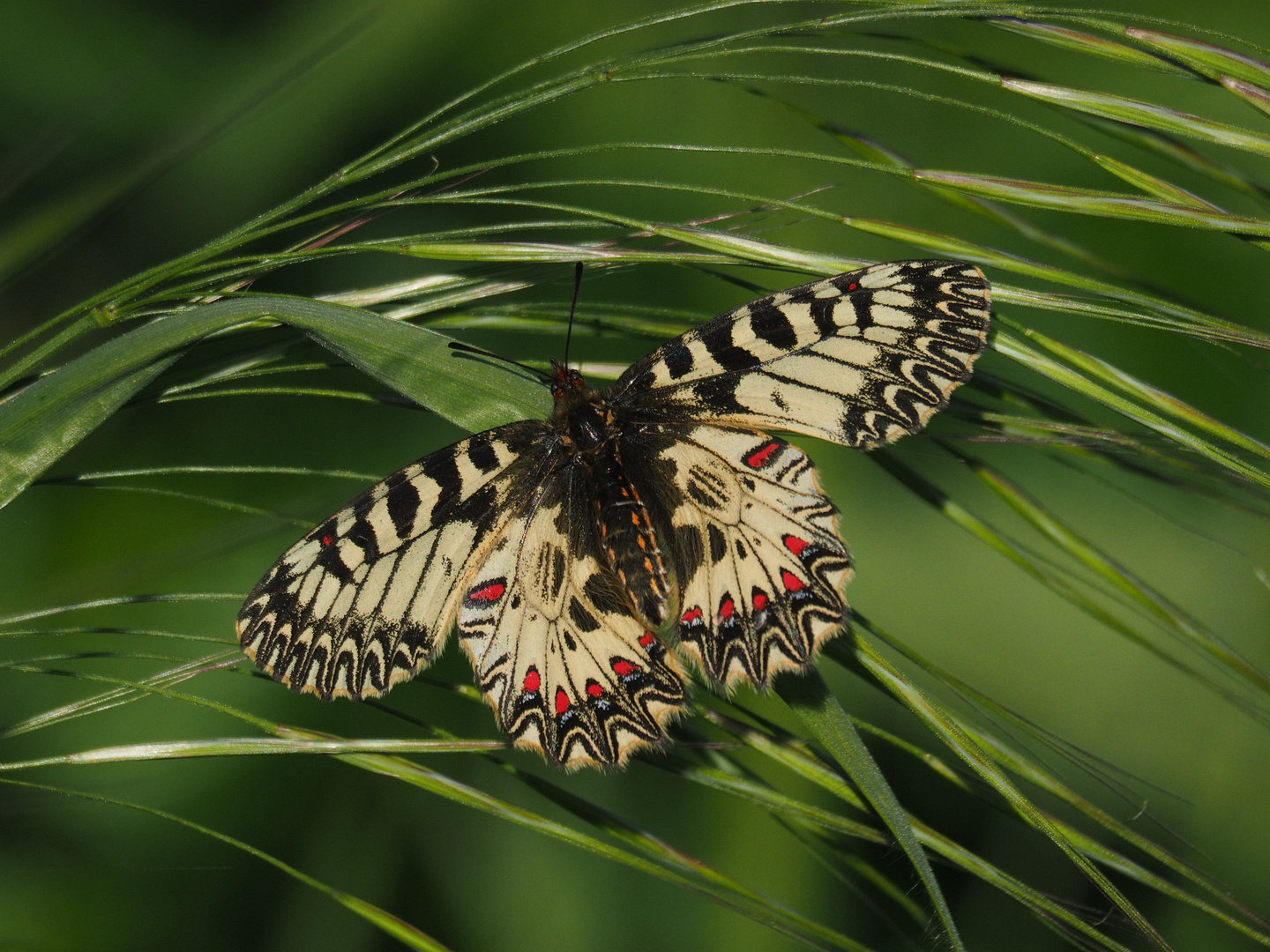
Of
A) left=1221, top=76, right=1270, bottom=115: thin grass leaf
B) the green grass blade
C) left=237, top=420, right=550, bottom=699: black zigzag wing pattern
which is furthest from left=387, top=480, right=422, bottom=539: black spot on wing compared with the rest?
left=1221, top=76, right=1270, bottom=115: thin grass leaf

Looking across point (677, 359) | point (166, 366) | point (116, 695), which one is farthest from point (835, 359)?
point (116, 695)

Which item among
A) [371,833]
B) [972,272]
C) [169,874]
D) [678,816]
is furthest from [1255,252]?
[169,874]

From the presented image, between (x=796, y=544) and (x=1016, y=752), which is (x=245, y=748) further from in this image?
(x=1016, y=752)

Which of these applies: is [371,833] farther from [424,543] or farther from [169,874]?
[424,543]

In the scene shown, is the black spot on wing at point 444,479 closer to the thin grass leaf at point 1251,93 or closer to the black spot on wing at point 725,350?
the black spot on wing at point 725,350

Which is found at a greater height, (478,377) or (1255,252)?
(1255,252)

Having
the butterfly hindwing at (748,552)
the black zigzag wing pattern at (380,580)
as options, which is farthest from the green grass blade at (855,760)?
the black zigzag wing pattern at (380,580)

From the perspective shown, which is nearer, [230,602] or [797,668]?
[797,668]

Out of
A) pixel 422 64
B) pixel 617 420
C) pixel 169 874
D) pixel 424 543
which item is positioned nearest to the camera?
pixel 424 543
